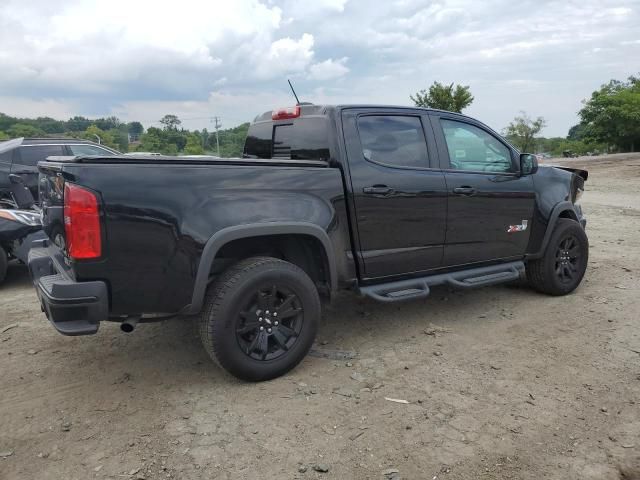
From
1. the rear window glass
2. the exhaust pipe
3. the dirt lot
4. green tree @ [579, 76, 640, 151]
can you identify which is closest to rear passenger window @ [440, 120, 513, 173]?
the rear window glass

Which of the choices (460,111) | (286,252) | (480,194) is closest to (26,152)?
(286,252)

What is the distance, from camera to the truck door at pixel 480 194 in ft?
14.3

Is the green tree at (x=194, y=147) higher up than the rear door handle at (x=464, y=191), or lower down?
higher up

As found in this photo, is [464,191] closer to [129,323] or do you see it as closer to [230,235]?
[230,235]

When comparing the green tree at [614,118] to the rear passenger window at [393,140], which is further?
the green tree at [614,118]

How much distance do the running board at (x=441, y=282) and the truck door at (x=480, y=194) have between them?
10 centimetres

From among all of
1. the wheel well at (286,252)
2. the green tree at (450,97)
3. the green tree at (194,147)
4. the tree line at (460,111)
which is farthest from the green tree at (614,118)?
the wheel well at (286,252)

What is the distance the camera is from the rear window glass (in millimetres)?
3967

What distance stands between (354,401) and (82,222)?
6.18 feet

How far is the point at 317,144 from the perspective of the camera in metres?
3.99

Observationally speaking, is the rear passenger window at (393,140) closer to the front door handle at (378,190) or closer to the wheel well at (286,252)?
the front door handle at (378,190)

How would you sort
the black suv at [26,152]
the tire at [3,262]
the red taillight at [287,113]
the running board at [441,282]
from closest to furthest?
the running board at [441,282], the red taillight at [287,113], the tire at [3,262], the black suv at [26,152]

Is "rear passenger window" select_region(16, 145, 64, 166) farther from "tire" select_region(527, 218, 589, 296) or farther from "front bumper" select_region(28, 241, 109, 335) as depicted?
"tire" select_region(527, 218, 589, 296)

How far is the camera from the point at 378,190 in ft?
12.7
